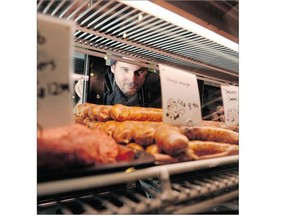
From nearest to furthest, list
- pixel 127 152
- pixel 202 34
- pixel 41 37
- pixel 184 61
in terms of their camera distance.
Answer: pixel 41 37
pixel 127 152
pixel 202 34
pixel 184 61

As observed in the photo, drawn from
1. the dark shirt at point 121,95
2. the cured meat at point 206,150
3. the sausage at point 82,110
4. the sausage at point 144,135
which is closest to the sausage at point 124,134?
the sausage at point 144,135

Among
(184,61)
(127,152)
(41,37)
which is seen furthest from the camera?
(184,61)

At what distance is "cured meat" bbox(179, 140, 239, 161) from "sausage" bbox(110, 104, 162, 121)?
345mm

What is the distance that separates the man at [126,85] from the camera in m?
1.77

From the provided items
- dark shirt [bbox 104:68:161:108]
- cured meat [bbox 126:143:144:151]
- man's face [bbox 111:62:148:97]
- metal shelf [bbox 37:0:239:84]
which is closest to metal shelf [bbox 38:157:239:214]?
cured meat [bbox 126:143:144:151]

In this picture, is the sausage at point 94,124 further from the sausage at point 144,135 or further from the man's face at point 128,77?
the man's face at point 128,77

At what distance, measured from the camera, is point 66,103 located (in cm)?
57

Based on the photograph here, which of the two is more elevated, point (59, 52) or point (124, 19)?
point (124, 19)

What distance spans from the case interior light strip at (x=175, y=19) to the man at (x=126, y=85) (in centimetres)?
73

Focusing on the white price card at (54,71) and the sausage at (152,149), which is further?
the sausage at (152,149)

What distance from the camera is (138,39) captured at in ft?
Result: 3.67
